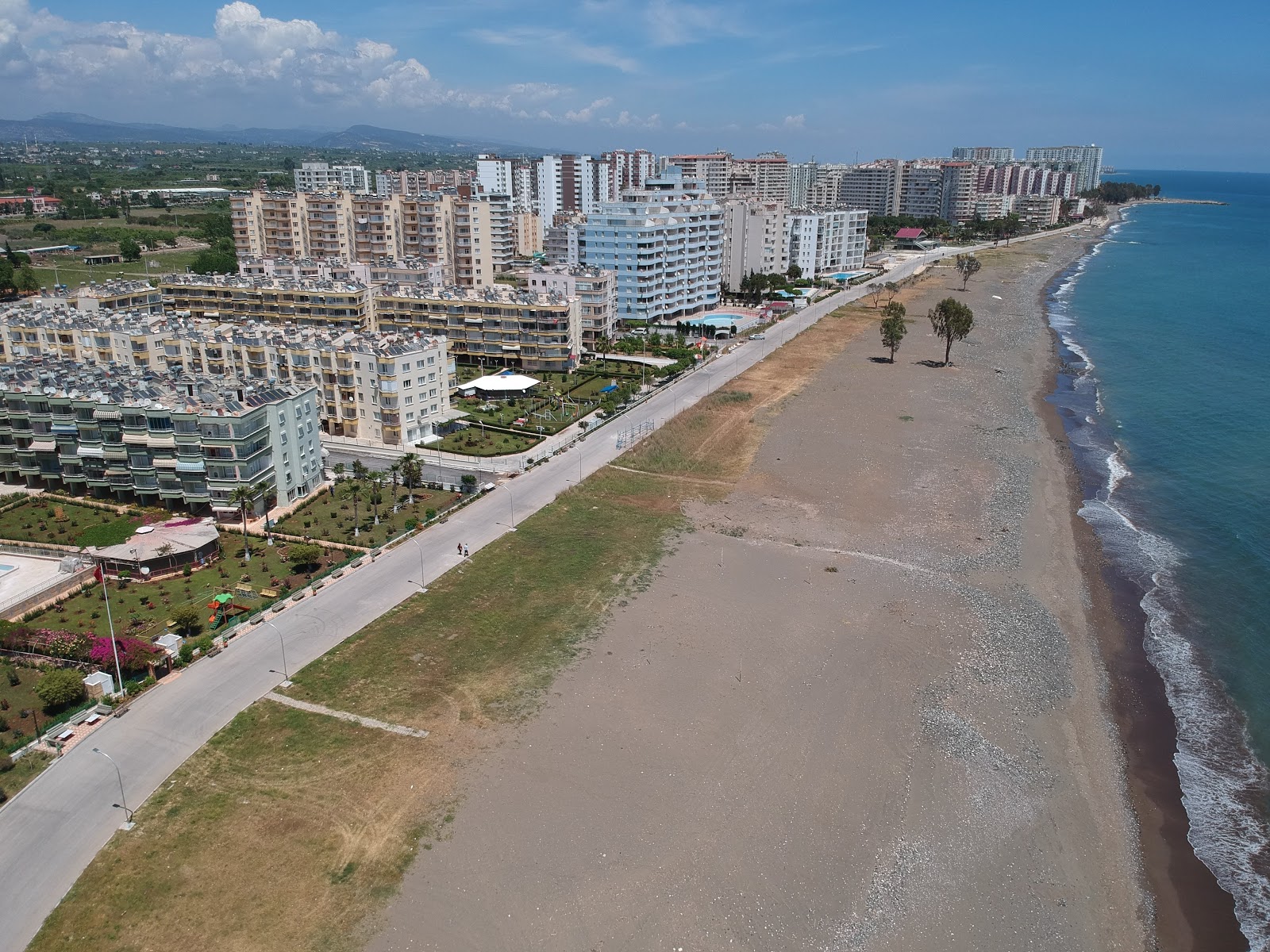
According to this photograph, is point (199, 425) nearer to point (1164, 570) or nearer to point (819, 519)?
point (819, 519)

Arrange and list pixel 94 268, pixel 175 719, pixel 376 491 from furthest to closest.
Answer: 1. pixel 94 268
2. pixel 376 491
3. pixel 175 719

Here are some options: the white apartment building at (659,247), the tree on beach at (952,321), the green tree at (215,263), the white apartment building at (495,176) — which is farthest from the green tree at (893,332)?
the white apartment building at (495,176)

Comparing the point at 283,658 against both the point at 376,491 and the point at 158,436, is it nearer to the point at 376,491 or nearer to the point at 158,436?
the point at 376,491

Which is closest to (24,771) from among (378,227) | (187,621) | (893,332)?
(187,621)

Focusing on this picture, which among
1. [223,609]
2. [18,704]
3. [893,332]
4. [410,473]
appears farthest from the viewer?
[893,332]

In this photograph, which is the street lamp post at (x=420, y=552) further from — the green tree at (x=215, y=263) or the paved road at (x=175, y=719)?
the green tree at (x=215, y=263)

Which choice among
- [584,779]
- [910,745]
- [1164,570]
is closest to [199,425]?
[584,779]
